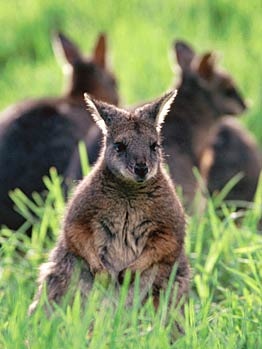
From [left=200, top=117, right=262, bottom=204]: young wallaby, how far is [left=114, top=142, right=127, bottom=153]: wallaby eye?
364 cm

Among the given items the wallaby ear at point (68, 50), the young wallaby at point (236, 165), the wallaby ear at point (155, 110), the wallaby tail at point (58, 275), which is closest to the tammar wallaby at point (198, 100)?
the young wallaby at point (236, 165)

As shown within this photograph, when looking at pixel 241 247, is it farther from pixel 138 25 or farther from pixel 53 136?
pixel 138 25

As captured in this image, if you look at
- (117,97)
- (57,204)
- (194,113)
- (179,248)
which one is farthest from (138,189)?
(117,97)

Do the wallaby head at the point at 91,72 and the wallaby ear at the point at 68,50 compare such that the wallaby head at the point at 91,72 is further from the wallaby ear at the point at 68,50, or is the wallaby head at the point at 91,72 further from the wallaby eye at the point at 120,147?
the wallaby eye at the point at 120,147

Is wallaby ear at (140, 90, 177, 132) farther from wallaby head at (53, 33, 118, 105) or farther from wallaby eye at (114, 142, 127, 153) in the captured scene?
wallaby head at (53, 33, 118, 105)

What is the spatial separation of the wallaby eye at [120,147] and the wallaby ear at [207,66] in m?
4.10

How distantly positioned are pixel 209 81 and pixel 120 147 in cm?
445

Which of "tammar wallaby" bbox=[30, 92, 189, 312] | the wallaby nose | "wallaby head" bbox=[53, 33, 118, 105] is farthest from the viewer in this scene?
"wallaby head" bbox=[53, 33, 118, 105]

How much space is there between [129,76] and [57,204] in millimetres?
4250

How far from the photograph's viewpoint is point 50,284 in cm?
579

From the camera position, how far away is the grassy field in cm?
473

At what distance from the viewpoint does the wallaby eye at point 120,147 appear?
5707 mm


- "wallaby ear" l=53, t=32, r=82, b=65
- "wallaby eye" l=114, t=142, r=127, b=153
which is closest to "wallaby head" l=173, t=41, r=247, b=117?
"wallaby ear" l=53, t=32, r=82, b=65

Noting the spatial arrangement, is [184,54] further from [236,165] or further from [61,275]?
[61,275]
